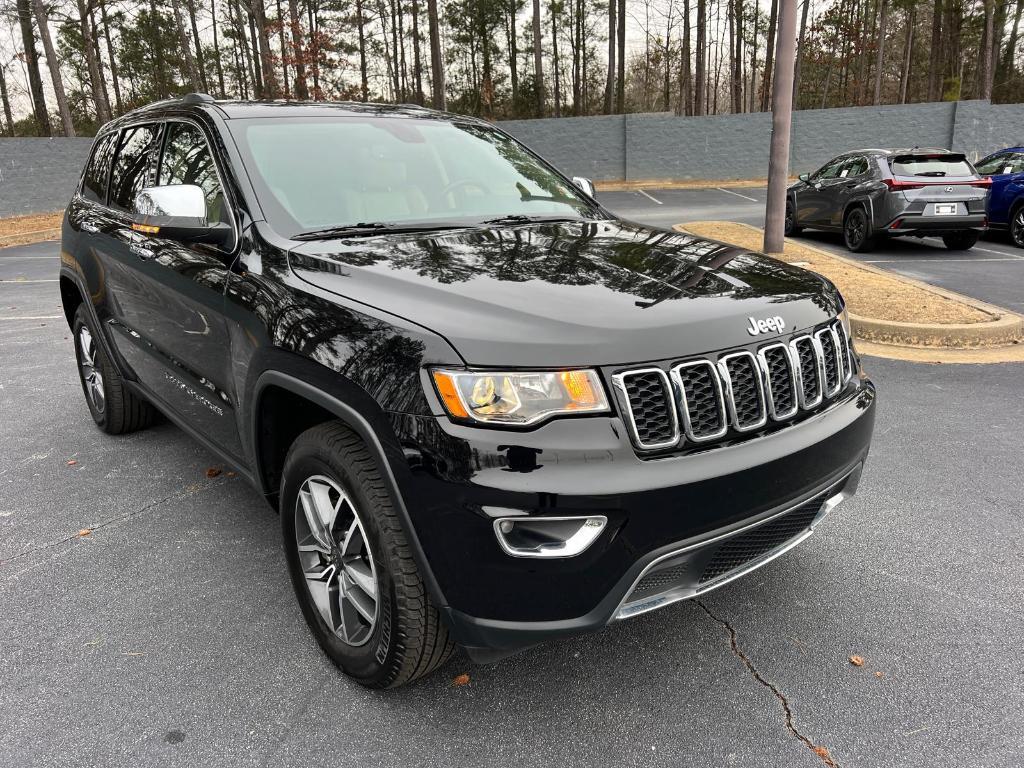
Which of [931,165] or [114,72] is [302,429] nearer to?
[931,165]

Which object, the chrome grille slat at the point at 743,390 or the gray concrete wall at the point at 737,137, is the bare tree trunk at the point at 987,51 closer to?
the gray concrete wall at the point at 737,137

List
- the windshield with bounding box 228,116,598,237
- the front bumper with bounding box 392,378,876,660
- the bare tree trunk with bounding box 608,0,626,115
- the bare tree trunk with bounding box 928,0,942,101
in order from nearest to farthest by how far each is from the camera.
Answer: the front bumper with bounding box 392,378,876,660, the windshield with bounding box 228,116,598,237, the bare tree trunk with bounding box 608,0,626,115, the bare tree trunk with bounding box 928,0,942,101

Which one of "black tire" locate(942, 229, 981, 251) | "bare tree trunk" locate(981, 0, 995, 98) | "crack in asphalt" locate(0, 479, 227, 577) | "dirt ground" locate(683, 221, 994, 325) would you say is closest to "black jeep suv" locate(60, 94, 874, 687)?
"crack in asphalt" locate(0, 479, 227, 577)

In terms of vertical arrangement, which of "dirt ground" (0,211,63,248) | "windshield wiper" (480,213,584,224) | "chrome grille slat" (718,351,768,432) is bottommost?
"dirt ground" (0,211,63,248)

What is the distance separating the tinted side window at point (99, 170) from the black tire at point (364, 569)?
9.50 ft

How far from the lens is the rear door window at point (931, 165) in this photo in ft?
37.3

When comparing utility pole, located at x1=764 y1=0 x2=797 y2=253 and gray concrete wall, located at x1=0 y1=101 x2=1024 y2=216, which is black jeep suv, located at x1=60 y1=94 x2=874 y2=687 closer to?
utility pole, located at x1=764 y1=0 x2=797 y2=253

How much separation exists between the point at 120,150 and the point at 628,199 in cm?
2249

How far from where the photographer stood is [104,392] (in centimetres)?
464

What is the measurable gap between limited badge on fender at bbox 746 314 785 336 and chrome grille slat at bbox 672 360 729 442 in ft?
0.73

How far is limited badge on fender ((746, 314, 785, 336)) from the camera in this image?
2195 mm

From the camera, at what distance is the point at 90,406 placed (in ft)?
16.3

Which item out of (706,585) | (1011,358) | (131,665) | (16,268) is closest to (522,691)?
(706,585)

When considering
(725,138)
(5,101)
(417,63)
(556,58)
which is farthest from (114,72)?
(725,138)
